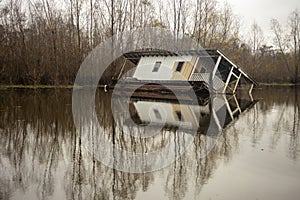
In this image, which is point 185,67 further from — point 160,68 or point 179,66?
point 160,68

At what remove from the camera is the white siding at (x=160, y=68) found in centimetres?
2519

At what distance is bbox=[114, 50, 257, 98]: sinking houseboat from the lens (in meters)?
22.8

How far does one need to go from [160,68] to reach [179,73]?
6.67 ft

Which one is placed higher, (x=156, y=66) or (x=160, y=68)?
(x=156, y=66)

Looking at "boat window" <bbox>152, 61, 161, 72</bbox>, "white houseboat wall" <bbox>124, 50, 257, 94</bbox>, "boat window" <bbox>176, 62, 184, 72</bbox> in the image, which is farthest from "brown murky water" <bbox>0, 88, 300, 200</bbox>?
"boat window" <bbox>152, 61, 161, 72</bbox>

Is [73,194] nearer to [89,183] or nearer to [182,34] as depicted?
[89,183]

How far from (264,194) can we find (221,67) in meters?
23.9

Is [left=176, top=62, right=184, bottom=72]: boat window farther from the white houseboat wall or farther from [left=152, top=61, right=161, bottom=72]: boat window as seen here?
[left=152, top=61, right=161, bottom=72]: boat window

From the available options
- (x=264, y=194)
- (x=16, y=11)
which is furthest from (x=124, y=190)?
(x=16, y=11)

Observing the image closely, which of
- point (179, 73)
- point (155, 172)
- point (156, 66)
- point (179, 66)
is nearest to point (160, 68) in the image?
point (156, 66)

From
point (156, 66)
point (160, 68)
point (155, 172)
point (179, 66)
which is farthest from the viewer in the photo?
point (156, 66)

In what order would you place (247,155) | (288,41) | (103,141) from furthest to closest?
(288,41)
(103,141)
(247,155)

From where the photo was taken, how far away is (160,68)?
25938 millimetres

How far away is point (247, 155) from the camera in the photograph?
6.46m
